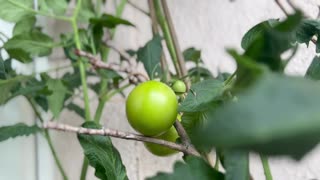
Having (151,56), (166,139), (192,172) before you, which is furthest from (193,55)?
(192,172)

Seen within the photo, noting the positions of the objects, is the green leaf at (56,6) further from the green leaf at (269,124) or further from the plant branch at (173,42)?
the green leaf at (269,124)

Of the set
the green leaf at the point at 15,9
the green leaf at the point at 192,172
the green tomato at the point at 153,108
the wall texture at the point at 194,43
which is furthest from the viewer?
the wall texture at the point at 194,43

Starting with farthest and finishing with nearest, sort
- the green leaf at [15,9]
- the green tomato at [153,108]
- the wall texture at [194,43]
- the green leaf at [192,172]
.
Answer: the wall texture at [194,43] < the green leaf at [15,9] < the green tomato at [153,108] < the green leaf at [192,172]

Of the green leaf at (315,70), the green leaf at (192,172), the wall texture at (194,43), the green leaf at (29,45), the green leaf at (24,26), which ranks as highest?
the green leaf at (24,26)

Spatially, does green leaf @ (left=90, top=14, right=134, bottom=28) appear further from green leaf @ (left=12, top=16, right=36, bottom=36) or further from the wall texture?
the wall texture

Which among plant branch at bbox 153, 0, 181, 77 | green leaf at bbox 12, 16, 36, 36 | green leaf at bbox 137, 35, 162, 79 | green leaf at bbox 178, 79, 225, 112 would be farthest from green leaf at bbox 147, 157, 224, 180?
green leaf at bbox 12, 16, 36, 36

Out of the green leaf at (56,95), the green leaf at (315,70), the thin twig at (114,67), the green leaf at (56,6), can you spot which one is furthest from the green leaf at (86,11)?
the green leaf at (315,70)
